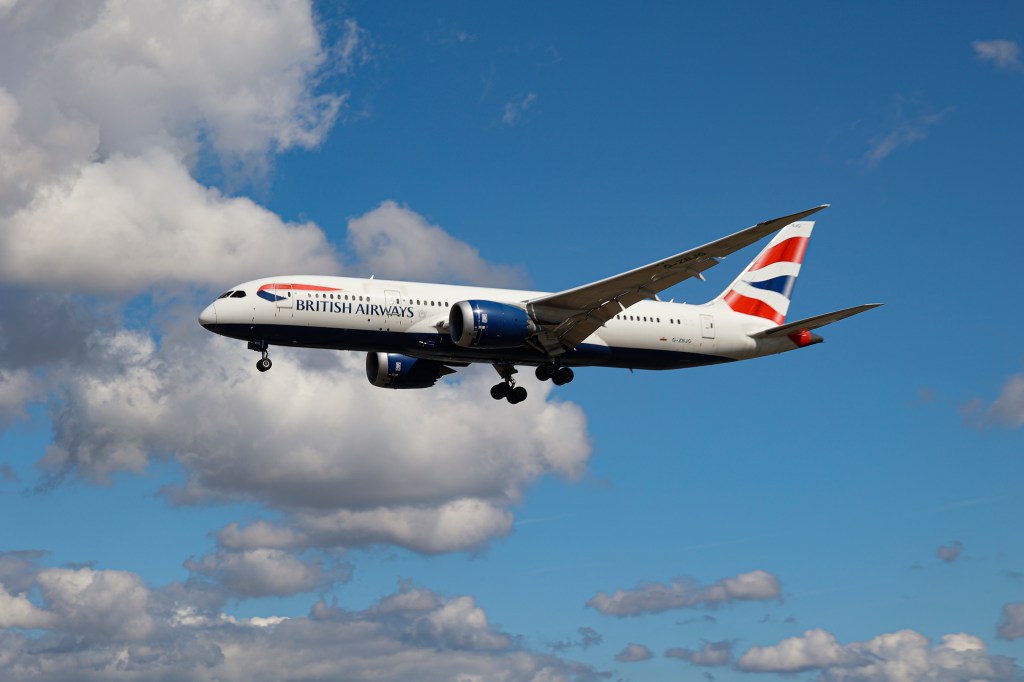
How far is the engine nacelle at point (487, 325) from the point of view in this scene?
47.4 meters

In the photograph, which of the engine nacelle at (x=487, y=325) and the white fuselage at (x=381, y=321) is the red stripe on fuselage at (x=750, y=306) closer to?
the white fuselage at (x=381, y=321)

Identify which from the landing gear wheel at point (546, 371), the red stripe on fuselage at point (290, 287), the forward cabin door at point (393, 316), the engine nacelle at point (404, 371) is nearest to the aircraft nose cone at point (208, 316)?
the red stripe on fuselage at point (290, 287)

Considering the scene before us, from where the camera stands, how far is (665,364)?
180ft

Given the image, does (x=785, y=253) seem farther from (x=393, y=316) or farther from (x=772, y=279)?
(x=393, y=316)

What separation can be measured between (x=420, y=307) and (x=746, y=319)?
54.4ft

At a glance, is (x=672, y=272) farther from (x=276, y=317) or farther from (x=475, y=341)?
(x=276, y=317)

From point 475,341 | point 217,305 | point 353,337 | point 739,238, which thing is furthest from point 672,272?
point 217,305

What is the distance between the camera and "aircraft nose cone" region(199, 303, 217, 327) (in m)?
47.9

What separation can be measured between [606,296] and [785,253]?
16607 millimetres

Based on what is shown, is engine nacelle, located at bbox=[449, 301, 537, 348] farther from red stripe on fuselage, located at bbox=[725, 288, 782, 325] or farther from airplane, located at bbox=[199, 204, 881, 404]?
red stripe on fuselage, located at bbox=[725, 288, 782, 325]

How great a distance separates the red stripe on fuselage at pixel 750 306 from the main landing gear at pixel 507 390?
1106 cm

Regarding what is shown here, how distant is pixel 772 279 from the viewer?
60.2 meters

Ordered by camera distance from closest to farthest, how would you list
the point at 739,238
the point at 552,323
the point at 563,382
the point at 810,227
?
the point at 739,238 < the point at 552,323 < the point at 563,382 < the point at 810,227

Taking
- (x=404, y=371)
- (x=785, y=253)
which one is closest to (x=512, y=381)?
(x=404, y=371)
